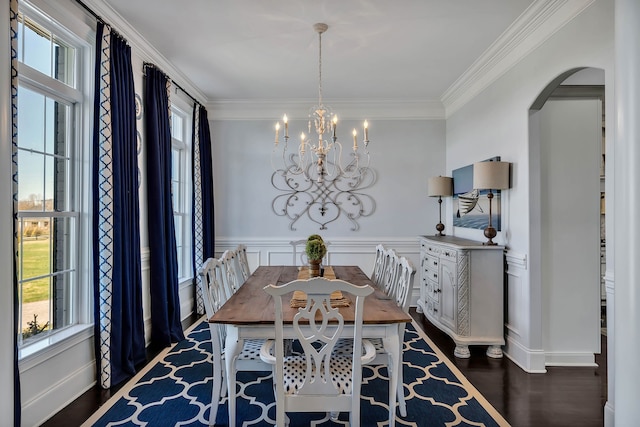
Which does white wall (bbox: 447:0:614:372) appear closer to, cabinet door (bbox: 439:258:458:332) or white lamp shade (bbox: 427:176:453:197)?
cabinet door (bbox: 439:258:458:332)

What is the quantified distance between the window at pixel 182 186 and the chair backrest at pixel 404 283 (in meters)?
2.95

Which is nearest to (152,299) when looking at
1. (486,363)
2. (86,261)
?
(86,261)

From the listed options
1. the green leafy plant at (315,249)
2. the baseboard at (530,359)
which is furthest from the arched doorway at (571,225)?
the green leafy plant at (315,249)

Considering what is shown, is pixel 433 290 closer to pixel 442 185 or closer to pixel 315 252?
pixel 442 185

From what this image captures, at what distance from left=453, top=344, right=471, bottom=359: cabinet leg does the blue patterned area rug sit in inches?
6.5

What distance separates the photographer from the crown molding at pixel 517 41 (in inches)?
104

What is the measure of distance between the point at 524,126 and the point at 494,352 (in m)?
2.05

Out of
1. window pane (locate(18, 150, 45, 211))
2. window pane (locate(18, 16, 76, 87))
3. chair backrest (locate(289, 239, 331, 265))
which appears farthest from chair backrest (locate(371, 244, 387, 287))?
window pane (locate(18, 16, 76, 87))

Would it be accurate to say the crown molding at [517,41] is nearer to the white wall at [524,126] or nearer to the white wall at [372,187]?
the white wall at [524,126]

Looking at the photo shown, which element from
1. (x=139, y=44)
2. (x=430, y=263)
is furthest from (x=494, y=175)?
(x=139, y=44)

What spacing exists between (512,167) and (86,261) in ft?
12.0

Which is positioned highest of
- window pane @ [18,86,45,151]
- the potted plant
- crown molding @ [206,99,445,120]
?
crown molding @ [206,99,445,120]

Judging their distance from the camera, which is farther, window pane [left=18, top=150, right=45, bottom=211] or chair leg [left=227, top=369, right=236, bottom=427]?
window pane [left=18, top=150, right=45, bottom=211]

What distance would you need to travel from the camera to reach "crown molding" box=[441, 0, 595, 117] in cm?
265
